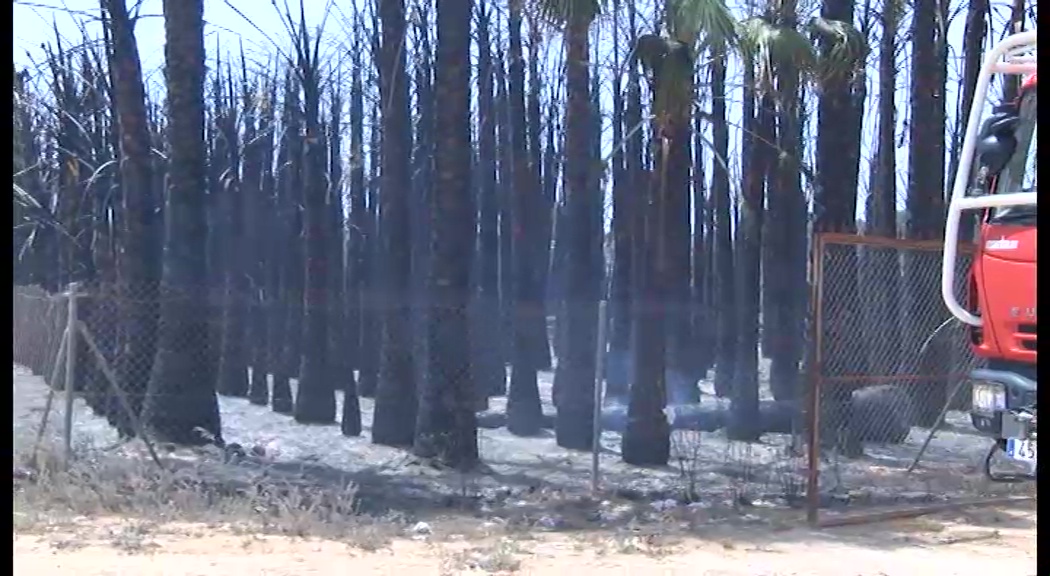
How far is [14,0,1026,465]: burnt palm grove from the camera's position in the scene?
1320cm

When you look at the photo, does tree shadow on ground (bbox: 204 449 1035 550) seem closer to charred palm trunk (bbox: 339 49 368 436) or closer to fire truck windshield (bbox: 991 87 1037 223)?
fire truck windshield (bbox: 991 87 1037 223)

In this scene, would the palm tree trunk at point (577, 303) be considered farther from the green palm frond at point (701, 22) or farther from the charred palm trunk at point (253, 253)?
the charred palm trunk at point (253, 253)

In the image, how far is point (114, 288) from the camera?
1384 cm

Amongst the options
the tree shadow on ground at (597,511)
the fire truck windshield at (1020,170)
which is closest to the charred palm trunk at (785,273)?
the tree shadow on ground at (597,511)

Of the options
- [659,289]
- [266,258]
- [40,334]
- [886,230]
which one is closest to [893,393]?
[659,289]

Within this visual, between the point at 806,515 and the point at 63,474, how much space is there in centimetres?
552

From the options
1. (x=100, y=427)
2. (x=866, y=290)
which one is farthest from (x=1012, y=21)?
(x=100, y=427)

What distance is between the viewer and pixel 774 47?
13.4 meters

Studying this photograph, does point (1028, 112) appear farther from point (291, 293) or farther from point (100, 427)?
point (291, 293)

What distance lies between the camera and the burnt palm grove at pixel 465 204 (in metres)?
13.2

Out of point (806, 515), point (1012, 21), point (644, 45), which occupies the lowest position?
point (806, 515)

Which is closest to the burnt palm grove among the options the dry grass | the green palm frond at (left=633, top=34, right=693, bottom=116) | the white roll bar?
the green palm frond at (left=633, top=34, right=693, bottom=116)

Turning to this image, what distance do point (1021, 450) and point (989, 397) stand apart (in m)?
0.35

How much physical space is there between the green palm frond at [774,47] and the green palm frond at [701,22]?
17.4 inches
